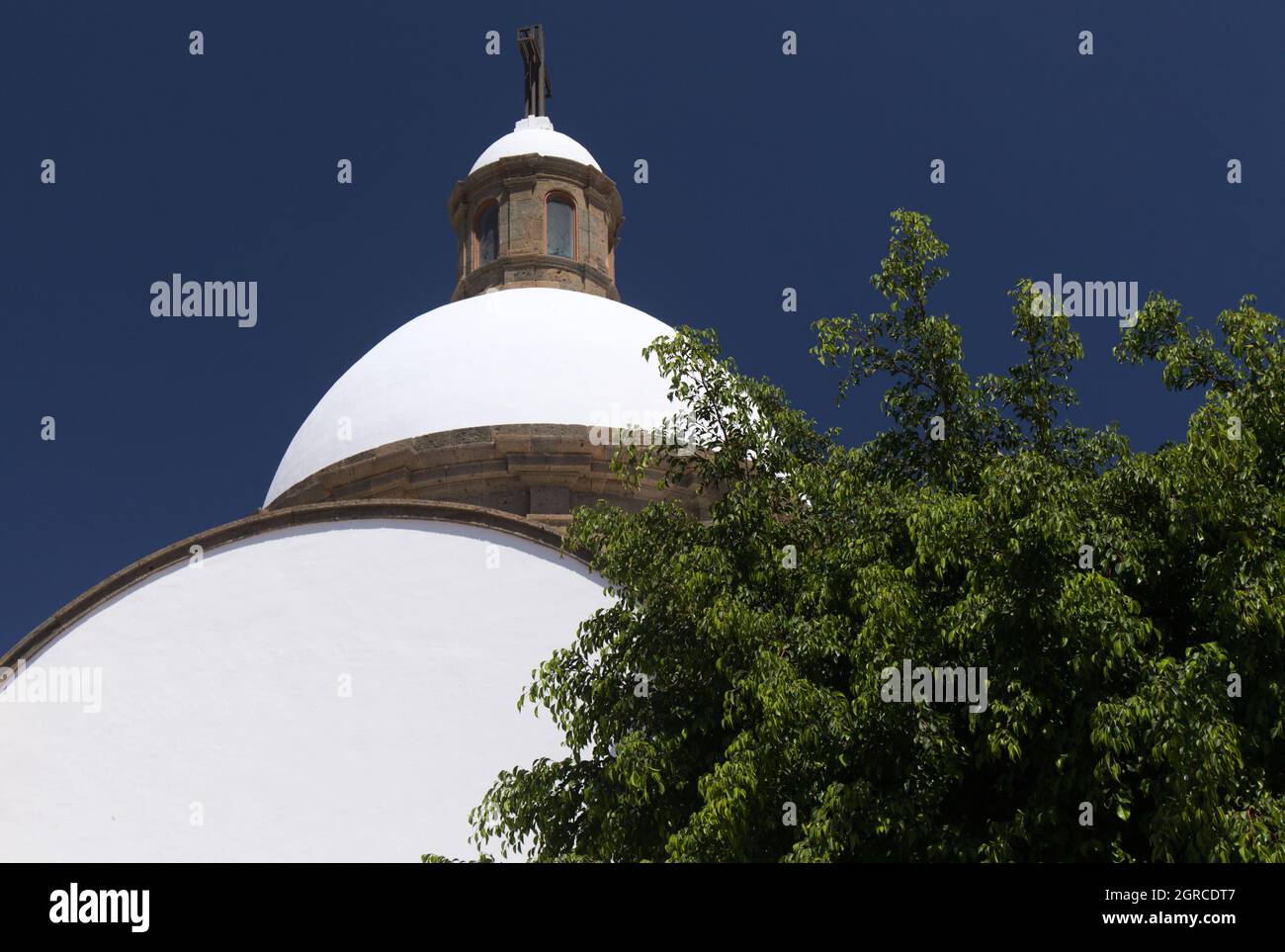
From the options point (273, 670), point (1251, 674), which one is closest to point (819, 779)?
point (1251, 674)

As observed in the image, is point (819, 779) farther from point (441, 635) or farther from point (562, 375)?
point (562, 375)

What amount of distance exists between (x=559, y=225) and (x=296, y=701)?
36.0 ft

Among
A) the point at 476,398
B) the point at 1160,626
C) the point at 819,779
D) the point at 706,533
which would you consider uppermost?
the point at 476,398

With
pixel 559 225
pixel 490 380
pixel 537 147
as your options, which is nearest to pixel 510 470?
pixel 490 380

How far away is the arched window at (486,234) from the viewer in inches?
908

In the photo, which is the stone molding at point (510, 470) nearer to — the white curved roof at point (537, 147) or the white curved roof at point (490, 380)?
the white curved roof at point (490, 380)

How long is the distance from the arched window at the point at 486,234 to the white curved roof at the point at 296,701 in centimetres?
936

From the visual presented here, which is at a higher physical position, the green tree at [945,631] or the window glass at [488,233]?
the window glass at [488,233]

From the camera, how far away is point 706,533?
10172mm

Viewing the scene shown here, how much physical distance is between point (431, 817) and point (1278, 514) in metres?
7.00

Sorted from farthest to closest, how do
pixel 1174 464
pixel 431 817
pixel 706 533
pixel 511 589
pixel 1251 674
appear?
1. pixel 511 589
2. pixel 431 817
3. pixel 706 533
4. pixel 1174 464
5. pixel 1251 674

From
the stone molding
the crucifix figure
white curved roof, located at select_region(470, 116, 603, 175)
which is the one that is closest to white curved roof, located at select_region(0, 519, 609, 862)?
the stone molding

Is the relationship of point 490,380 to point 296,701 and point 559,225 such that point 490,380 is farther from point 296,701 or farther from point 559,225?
point 296,701

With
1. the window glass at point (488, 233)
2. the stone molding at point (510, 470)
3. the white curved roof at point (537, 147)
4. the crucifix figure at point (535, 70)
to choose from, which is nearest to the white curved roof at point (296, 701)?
the stone molding at point (510, 470)
